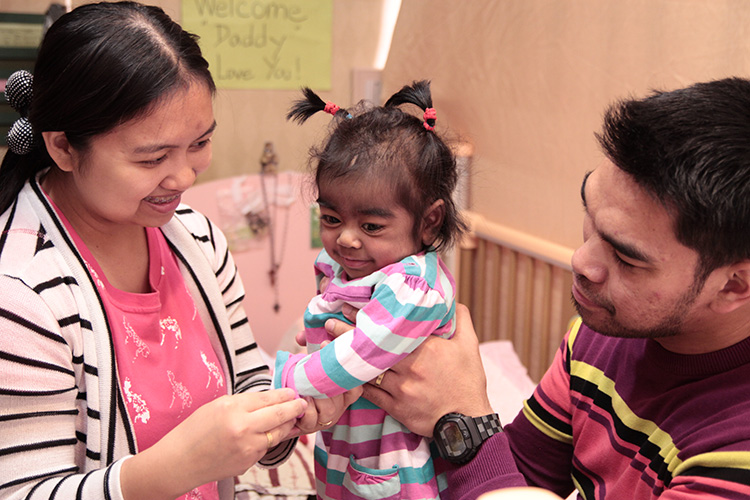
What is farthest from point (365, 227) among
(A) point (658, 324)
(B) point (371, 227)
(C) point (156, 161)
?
(A) point (658, 324)

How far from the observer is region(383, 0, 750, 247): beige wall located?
1.61m

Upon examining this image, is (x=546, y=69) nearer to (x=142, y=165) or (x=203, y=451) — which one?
(x=142, y=165)

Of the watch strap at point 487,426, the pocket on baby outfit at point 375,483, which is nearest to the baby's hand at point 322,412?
the pocket on baby outfit at point 375,483

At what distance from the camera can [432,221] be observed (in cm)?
122

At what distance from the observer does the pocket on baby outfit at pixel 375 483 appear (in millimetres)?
1117

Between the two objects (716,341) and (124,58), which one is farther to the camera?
(124,58)

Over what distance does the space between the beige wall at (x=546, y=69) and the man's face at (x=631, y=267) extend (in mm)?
610

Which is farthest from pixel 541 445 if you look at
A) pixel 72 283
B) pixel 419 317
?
pixel 72 283

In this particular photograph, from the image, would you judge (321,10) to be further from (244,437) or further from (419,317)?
(244,437)

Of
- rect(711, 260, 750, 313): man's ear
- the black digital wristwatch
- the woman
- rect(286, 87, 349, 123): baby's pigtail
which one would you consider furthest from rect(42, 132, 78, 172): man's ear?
rect(711, 260, 750, 313): man's ear

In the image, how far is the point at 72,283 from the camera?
41.7 inches

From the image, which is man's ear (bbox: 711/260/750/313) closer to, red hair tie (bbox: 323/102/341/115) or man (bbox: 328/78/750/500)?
man (bbox: 328/78/750/500)

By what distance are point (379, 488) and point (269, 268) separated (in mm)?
1690

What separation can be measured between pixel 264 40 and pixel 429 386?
1921 mm
